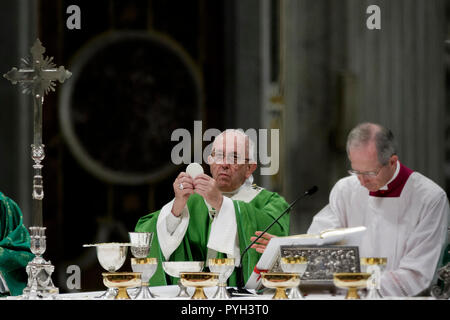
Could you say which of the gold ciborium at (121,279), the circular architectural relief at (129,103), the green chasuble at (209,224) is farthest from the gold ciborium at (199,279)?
the circular architectural relief at (129,103)

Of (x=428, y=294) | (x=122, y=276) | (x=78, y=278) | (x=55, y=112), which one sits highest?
(x=55, y=112)

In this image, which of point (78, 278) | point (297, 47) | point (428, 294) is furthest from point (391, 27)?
point (78, 278)

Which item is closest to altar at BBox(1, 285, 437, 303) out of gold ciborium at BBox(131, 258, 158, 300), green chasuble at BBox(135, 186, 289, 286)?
gold ciborium at BBox(131, 258, 158, 300)

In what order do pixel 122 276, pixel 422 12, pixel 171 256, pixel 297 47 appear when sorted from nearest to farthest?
pixel 122 276
pixel 171 256
pixel 422 12
pixel 297 47

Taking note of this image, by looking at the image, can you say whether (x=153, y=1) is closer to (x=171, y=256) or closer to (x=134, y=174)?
(x=134, y=174)

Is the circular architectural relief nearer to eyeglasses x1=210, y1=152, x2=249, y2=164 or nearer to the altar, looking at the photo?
eyeglasses x1=210, y1=152, x2=249, y2=164

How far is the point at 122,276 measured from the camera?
362cm

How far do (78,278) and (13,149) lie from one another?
1.17m

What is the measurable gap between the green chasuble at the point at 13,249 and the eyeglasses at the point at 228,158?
110 cm

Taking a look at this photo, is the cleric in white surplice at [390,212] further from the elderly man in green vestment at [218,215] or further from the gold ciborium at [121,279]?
the gold ciborium at [121,279]

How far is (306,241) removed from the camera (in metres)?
3.90

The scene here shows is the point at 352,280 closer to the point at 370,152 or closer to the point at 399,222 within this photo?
the point at 370,152

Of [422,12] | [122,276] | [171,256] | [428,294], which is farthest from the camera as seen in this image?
[422,12]

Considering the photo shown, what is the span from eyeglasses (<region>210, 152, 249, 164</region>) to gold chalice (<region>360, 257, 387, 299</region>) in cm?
146
